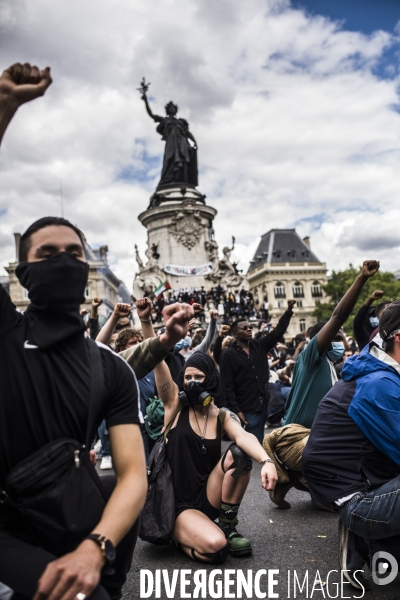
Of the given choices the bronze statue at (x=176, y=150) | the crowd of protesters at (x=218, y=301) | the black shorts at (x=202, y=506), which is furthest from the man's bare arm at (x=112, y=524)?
the bronze statue at (x=176, y=150)

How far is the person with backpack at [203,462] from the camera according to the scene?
4141 millimetres

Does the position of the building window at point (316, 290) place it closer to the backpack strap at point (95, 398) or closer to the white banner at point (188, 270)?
the white banner at point (188, 270)

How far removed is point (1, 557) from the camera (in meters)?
1.88

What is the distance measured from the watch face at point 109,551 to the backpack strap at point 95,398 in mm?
326

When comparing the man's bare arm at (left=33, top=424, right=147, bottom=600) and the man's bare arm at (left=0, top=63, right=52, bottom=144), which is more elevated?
the man's bare arm at (left=0, top=63, right=52, bottom=144)

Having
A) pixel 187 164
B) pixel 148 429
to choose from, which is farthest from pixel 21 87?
pixel 187 164

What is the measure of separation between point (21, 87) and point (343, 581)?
3.35 metres

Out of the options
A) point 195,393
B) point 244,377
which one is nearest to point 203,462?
point 195,393

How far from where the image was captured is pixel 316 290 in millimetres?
79000

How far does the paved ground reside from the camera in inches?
140

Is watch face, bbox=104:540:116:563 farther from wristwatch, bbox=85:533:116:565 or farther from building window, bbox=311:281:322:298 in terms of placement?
building window, bbox=311:281:322:298

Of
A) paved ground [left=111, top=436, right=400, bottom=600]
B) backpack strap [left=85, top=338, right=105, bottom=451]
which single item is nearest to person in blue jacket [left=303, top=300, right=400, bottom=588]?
paved ground [left=111, top=436, right=400, bottom=600]

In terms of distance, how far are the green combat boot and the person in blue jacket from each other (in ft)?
2.71

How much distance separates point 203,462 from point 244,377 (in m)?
3.13
